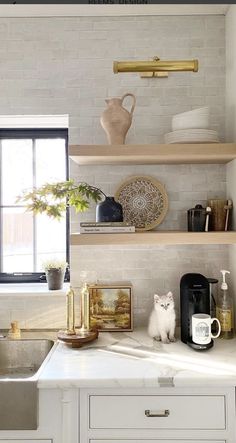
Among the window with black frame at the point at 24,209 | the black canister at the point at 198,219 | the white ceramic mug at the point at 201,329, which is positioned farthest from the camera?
the window with black frame at the point at 24,209

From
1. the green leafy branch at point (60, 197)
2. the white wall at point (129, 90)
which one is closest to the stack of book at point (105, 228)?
the green leafy branch at point (60, 197)

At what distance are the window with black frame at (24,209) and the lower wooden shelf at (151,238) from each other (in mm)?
626

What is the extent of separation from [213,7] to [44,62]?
0.95 m

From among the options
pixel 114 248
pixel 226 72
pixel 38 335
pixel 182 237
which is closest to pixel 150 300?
pixel 114 248

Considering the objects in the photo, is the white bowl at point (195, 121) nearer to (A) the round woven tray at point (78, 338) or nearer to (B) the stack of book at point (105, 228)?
(B) the stack of book at point (105, 228)

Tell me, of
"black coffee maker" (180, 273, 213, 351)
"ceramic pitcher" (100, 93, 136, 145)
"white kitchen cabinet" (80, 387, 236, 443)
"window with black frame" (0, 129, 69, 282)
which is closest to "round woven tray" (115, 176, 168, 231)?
"ceramic pitcher" (100, 93, 136, 145)

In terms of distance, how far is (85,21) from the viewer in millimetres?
2129

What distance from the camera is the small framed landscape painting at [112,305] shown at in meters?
2.03

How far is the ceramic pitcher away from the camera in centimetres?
185

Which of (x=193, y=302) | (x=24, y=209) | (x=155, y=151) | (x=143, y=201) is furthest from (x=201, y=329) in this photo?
(x=24, y=209)

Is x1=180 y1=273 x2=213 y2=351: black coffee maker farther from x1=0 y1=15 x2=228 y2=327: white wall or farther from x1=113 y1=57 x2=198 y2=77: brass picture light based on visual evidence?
x1=113 y1=57 x2=198 y2=77: brass picture light

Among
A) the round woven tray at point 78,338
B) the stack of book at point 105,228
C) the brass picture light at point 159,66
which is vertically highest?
the brass picture light at point 159,66

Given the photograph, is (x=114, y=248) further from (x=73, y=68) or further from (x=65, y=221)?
(x=73, y=68)

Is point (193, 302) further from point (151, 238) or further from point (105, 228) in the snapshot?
point (105, 228)
